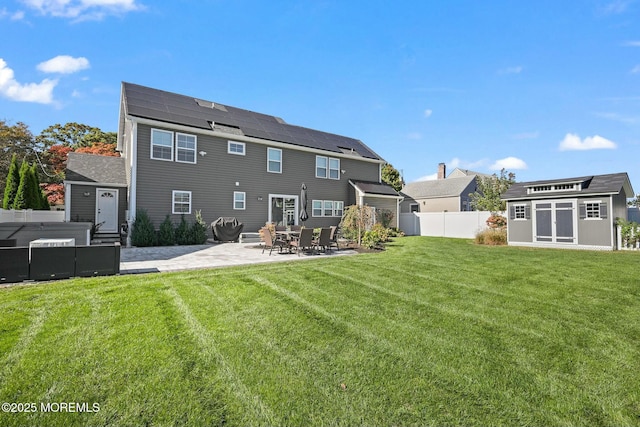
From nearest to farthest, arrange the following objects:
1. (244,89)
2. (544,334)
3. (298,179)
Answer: (544,334) → (244,89) → (298,179)

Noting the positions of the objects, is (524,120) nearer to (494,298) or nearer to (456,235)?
(456,235)

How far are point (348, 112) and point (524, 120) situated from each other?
10.6 m

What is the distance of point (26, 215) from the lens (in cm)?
1330

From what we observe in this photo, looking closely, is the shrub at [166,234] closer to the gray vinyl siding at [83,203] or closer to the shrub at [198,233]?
the shrub at [198,233]

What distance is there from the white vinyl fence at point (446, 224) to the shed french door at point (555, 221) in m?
3.64

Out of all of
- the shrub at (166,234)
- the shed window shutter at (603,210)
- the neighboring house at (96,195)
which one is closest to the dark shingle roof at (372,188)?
the shed window shutter at (603,210)

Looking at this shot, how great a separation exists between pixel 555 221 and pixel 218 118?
18.8 meters

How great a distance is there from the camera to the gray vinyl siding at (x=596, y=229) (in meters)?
13.3

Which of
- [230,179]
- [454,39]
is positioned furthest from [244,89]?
[454,39]

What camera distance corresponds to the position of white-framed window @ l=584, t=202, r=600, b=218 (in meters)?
13.7

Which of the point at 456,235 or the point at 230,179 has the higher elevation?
the point at 230,179

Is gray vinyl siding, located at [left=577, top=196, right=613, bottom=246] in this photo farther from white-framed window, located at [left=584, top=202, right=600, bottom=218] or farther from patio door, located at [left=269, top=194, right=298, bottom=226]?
patio door, located at [left=269, top=194, right=298, bottom=226]

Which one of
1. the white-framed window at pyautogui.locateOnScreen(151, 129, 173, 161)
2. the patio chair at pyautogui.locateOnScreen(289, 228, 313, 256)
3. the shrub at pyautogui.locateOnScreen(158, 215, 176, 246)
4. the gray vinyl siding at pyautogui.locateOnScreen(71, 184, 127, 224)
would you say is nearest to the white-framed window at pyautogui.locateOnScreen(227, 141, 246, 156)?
the white-framed window at pyautogui.locateOnScreen(151, 129, 173, 161)

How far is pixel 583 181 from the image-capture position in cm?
1428
